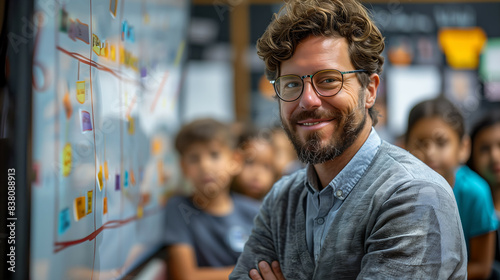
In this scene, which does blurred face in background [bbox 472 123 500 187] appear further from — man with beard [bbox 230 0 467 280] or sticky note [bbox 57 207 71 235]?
sticky note [bbox 57 207 71 235]

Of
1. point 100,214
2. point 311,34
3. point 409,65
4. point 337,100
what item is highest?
point 409,65

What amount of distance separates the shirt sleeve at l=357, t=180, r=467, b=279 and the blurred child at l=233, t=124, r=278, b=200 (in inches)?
51.3

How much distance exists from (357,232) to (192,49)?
92.8 inches

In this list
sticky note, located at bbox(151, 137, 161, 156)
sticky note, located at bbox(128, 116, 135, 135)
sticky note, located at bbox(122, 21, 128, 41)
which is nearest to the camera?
sticky note, located at bbox(122, 21, 128, 41)

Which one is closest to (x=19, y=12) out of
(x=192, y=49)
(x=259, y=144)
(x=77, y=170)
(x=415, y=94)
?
(x=77, y=170)

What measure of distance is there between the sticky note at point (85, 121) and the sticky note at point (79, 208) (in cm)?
14

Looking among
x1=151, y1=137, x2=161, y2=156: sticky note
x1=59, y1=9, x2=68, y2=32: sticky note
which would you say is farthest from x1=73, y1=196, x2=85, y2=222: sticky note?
x1=151, y1=137, x2=161, y2=156: sticky note

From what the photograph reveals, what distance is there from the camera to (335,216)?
3.01 feet

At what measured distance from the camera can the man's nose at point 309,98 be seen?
2.99 feet

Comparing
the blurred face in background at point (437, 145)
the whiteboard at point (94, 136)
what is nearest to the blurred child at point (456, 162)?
the blurred face in background at point (437, 145)

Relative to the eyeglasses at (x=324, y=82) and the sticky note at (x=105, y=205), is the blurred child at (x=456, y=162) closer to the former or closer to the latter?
the eyeglasses at (x=324, y=82)

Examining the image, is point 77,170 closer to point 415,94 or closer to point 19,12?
point 19,12

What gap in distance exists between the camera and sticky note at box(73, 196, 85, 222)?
0.98 m

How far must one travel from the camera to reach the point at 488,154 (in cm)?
196
